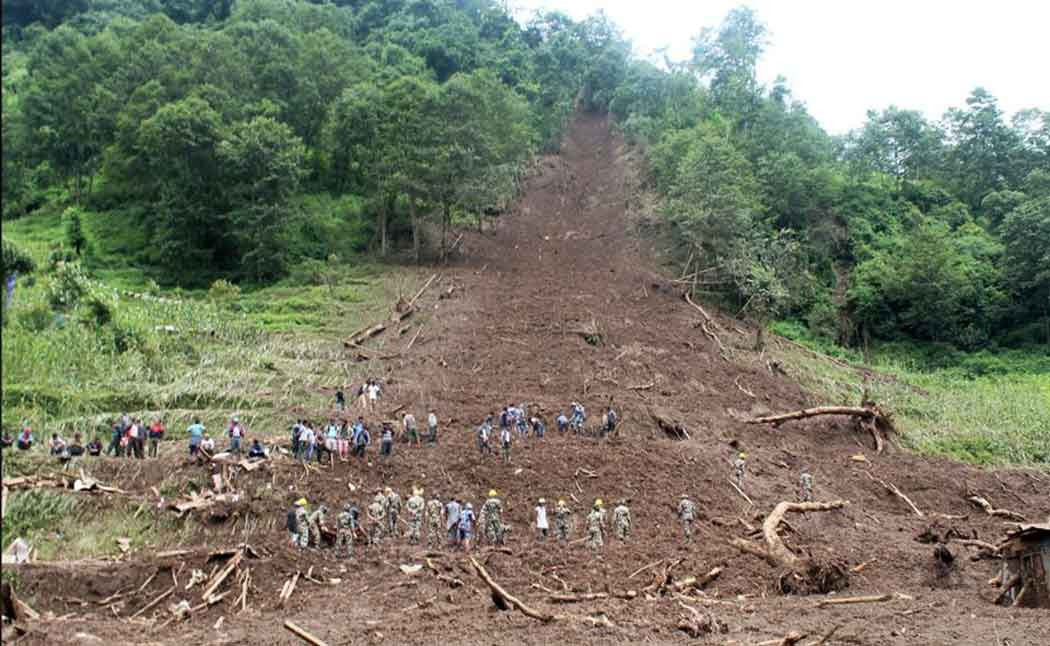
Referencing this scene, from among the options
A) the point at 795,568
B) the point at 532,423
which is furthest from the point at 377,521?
the point at 795,568

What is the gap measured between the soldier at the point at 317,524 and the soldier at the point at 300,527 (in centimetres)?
9

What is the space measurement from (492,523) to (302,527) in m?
3.42

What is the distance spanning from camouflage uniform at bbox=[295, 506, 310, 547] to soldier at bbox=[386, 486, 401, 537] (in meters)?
1.51

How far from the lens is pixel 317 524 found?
1532cm

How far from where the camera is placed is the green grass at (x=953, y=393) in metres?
25.8

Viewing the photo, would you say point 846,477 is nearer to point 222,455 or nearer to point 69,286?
point 222,455

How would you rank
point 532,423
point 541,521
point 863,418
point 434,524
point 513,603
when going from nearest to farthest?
point 513,603, point 434,524, point 541,521, point 532,423, point 863,418

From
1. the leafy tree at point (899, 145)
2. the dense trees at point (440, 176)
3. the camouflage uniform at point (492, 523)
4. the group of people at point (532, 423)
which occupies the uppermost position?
the leafy tree at point (899, 145)

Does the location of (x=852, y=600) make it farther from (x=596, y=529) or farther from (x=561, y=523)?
(x=561, y=523)

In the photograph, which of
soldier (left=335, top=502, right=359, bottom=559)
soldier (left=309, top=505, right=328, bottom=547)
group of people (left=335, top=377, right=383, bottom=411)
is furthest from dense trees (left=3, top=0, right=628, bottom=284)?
soldier (left=335, top=502, right=359, bottom=559)

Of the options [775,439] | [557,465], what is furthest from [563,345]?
[557,465]

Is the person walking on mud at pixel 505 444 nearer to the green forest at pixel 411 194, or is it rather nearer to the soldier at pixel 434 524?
the soldier at pixel 434 524

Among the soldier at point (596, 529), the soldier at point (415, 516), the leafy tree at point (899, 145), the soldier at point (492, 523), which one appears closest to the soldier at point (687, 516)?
the soldier at point (596, 529)

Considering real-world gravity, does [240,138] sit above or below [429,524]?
above
